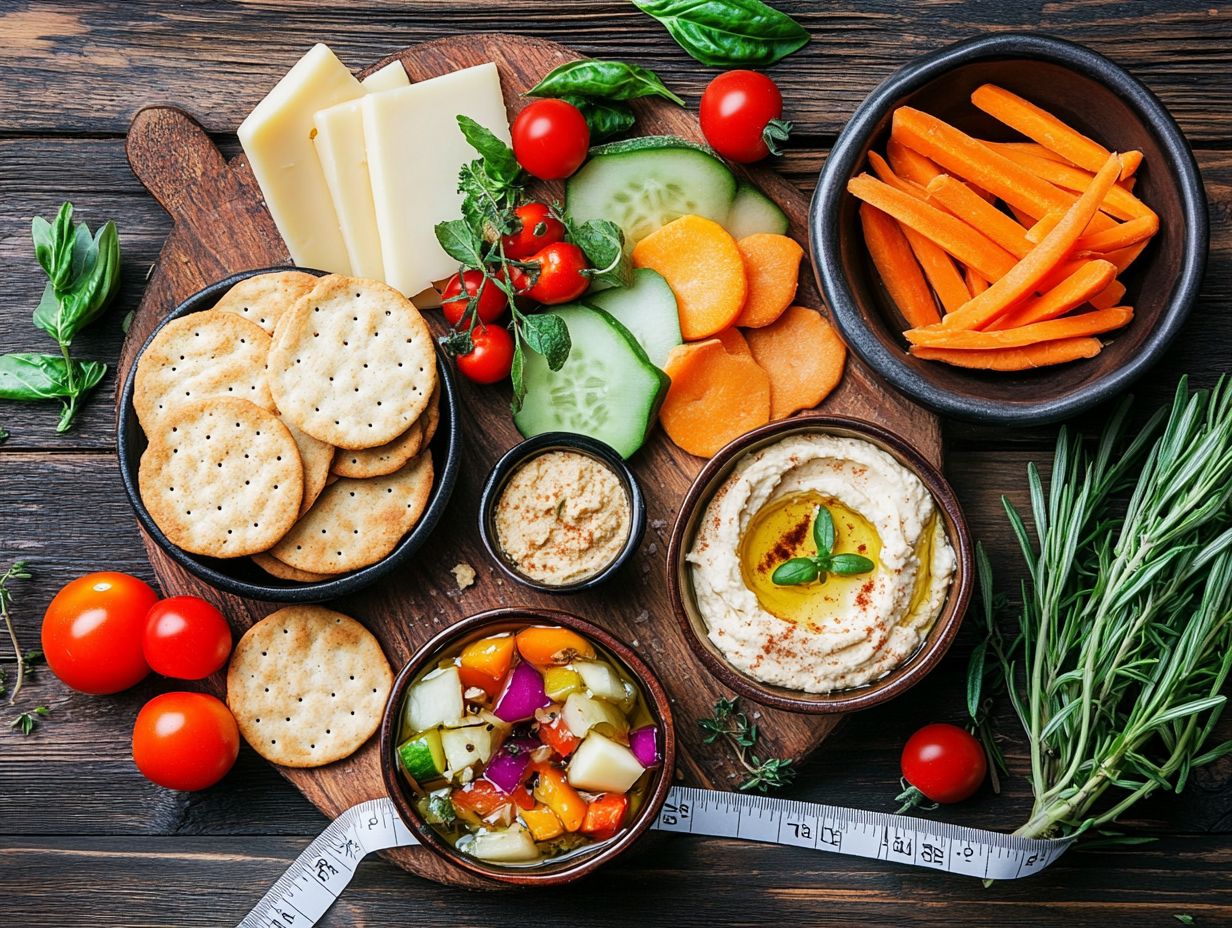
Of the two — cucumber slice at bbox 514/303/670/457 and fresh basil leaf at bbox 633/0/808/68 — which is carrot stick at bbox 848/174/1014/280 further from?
cucumber slice at bbox 514/303/670/457

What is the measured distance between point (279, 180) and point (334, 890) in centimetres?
196

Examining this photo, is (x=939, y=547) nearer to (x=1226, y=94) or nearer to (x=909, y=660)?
(x=909, y=660)

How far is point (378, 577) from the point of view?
101 inches

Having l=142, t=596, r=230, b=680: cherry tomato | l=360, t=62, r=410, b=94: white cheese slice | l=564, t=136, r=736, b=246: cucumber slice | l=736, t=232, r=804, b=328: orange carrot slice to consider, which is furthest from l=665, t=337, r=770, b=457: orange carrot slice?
l=142, t=596, r=230, b=680: cherry tomato

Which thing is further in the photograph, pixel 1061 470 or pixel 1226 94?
pixel 1226 94

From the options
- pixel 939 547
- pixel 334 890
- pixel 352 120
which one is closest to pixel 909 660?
pixel 939 547

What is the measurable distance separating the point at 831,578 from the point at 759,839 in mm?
764

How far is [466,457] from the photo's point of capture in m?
2.81

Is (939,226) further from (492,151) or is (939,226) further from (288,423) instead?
(288,423)

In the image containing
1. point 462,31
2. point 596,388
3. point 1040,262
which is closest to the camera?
point 1040,262

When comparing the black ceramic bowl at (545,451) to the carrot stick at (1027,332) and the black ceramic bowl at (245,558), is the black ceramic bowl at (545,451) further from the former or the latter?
the carrot stick at (1027,332)

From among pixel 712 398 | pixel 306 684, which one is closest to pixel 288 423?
pixel 306 684

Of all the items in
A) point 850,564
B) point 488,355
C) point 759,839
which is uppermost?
point 488,355

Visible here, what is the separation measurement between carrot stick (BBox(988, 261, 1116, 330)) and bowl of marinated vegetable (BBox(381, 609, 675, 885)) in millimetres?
1297
